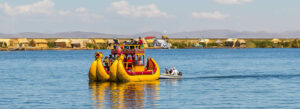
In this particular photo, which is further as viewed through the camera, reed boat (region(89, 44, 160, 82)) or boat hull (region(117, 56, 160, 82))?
reed boat (region(89, 44, 160, 82))

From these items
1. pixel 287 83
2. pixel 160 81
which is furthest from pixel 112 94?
pixel 287 83

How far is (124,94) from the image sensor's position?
43.5 m

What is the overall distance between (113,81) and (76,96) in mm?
11165

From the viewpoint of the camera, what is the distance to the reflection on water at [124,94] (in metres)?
37.7

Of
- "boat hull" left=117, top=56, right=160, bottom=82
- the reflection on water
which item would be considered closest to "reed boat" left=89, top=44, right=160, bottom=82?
"boat hull" left=117, top=56, right=160, bottom=82

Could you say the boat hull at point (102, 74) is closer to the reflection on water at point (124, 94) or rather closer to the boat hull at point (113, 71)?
the boat hull at point (113, 71)

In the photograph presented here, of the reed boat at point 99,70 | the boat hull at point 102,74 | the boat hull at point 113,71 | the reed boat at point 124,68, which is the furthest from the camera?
the boat hull at point 102,74

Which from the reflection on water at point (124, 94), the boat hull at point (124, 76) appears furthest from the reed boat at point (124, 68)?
the reflection on water at point (124, 94)

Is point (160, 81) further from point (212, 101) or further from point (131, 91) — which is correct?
point (212, 101)

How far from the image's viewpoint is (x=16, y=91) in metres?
47.6

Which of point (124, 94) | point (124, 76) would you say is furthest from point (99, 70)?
point (124, 94)

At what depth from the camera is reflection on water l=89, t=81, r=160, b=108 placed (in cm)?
3766

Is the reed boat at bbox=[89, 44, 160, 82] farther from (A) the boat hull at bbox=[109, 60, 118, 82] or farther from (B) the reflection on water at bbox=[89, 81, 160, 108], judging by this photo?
(B) the reflection on water at bbox=[89, 81, 160, 108]

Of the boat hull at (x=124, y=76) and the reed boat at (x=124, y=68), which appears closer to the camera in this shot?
the boat hull at (x=124, y=76)
